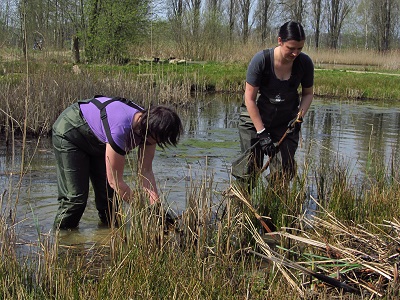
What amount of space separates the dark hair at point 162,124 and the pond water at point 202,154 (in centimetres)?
38

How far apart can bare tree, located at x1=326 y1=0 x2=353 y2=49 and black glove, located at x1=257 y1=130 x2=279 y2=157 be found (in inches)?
1817

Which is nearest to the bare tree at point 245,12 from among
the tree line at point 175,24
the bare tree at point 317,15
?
the tree line at point 175,24

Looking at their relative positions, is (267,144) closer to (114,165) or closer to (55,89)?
(114,165)

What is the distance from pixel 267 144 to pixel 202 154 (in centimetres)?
423

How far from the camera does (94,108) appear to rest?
425cm

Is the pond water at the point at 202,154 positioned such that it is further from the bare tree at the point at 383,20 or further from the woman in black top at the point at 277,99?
the bare tree at the point at 383,20

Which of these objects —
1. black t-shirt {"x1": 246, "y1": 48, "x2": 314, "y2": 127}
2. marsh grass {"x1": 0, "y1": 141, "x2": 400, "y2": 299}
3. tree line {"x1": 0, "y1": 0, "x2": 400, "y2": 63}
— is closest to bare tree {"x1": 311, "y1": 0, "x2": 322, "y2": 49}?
tree line {"x1": 0, "y1": 0, "x2": 400, "y2": 63}

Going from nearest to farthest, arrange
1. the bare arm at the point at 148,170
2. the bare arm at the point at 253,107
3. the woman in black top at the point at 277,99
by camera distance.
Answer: the bare arm at the point at 148,170 < the woman in black top at the point at 277,99 < the bare arm at the point at 253,107

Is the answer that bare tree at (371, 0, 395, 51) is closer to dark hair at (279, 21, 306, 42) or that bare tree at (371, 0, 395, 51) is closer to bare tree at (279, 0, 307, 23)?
bare tree at (279, 0, 307, 23)

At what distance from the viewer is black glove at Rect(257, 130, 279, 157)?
16.4ft

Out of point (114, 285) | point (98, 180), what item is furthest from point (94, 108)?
point (114, 285)

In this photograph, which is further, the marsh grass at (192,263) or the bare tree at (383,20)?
the bare tree at (383,20)

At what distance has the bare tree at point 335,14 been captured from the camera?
161 ft

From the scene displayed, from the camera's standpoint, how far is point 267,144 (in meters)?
4.99
